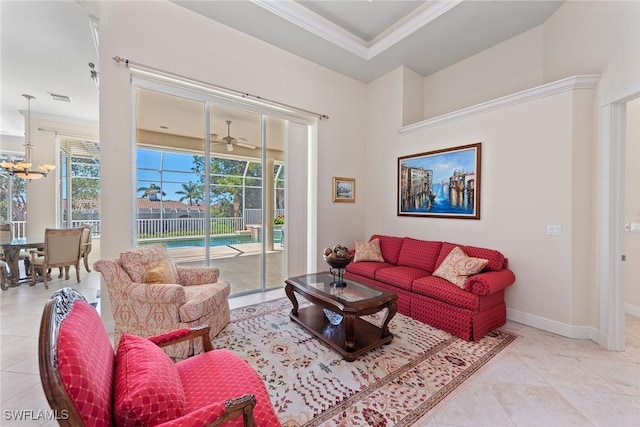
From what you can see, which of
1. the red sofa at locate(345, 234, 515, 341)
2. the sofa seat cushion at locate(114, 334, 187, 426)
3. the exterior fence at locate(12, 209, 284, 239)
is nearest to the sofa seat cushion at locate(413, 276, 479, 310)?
the red sofa at locate(345, 234, 515, 341)

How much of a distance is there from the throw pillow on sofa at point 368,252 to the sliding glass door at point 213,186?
131 centimetres

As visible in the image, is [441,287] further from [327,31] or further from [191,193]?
[327,31]

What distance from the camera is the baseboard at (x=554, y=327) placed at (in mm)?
2876

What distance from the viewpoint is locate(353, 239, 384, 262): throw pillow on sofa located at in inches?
173

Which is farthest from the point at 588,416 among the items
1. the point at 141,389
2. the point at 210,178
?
the point at 210,178

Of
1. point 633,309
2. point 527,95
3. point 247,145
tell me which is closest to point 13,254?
point 247,145

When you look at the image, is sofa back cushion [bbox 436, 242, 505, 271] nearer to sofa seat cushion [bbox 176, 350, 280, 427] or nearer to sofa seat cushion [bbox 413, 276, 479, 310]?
sofa seat cushion [bbox 413, 276, 479, 310]

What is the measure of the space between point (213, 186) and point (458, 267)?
3.51 metres

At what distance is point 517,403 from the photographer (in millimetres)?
1928

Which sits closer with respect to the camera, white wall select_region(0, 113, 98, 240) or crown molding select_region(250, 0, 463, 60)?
crown molding select_region(250, 0, 463, 60)

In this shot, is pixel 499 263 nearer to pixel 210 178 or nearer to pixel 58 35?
pixel 210 178

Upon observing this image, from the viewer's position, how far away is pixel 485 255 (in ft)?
11.2

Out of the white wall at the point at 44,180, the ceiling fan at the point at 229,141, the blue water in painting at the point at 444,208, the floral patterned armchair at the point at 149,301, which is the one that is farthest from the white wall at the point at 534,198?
the white wall at the point at 44,180

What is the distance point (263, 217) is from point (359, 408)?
10.4 ft
